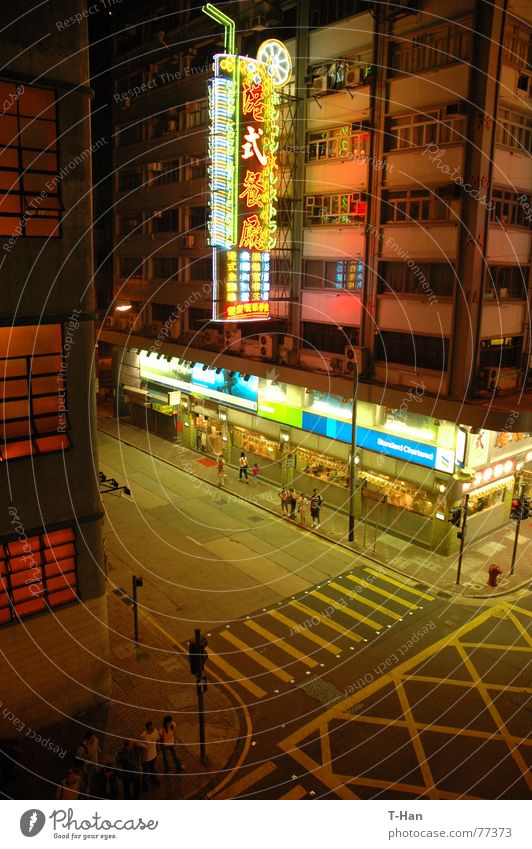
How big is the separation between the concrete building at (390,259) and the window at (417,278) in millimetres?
76

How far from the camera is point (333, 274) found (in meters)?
28.7

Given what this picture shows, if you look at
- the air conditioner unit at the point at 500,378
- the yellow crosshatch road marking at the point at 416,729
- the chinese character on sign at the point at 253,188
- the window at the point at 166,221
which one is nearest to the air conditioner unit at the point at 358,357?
the air conditioner unit at the point at 500,378

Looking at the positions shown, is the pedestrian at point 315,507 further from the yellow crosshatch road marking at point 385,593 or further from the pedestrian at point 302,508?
the yellow crosshatch road marking at point 385,593

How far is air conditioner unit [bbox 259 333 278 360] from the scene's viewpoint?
102 ft

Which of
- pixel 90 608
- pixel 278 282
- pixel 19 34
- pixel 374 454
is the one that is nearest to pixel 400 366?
pixel 374 454

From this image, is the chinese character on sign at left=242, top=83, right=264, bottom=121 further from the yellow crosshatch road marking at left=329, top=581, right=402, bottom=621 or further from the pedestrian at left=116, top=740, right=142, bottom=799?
the pedestrian at left=116, top=740, right=142, bottom=799

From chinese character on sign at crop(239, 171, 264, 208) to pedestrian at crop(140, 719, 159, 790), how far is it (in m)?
19.3

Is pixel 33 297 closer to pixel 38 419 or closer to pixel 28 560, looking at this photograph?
pixel 38 419

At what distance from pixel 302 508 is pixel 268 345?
26.1 feet

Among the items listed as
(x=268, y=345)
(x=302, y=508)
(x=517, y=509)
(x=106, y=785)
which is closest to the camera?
(x=106, y=785)

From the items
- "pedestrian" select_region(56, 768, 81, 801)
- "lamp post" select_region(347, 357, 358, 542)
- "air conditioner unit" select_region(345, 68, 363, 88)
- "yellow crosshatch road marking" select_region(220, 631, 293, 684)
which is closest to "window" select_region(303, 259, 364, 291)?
"lamp post" select_region(347, 357, 358, 542)

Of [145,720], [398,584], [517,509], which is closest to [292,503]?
[398,584]

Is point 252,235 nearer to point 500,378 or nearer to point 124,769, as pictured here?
point 500,378

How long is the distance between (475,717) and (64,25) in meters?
18.3
